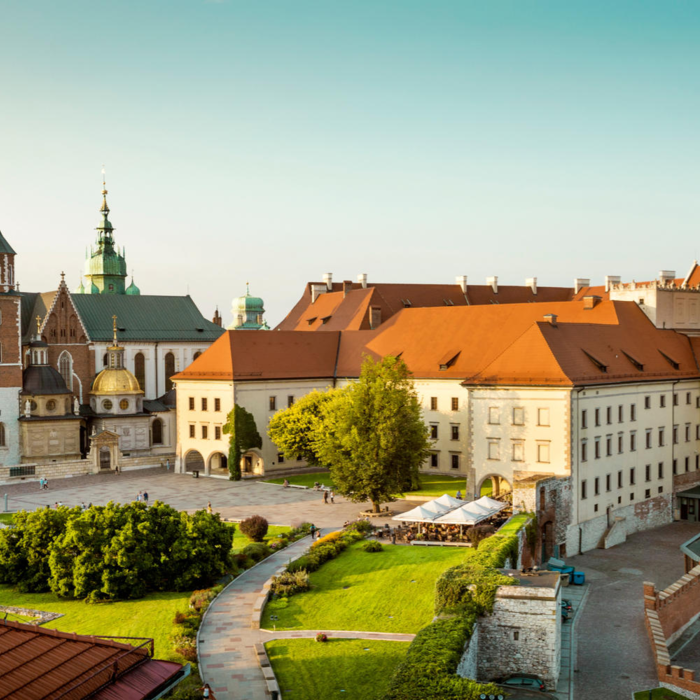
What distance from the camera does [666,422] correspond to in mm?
61250

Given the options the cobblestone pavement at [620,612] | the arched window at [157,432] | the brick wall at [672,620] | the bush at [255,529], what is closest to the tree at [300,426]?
the bush at [255,529]

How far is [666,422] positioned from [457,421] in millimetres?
Answer: 15413

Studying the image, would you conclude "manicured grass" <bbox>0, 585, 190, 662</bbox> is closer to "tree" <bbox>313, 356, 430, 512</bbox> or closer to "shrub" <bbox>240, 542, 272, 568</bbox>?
"shrub" <bbox>240, 542, 272, 568</bbox>

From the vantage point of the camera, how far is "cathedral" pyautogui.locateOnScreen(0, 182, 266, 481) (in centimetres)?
7975

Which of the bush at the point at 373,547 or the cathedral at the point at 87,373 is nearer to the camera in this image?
the bush at the point at 373,547

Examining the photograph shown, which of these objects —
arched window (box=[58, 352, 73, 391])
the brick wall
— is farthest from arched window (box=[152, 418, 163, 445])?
the brick wall

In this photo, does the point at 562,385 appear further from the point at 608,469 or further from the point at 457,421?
the point at 457,421

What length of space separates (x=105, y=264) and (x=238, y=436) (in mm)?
57135

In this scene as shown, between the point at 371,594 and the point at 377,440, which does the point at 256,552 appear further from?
the point at 377,440

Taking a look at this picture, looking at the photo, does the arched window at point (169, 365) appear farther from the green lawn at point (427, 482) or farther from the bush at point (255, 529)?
the bush at point (255, 529)

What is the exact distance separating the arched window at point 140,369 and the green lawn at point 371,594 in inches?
2254

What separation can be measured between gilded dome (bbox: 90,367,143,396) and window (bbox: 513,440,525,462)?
149 ft

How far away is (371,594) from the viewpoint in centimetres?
3812

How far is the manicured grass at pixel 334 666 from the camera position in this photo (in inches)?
1107
